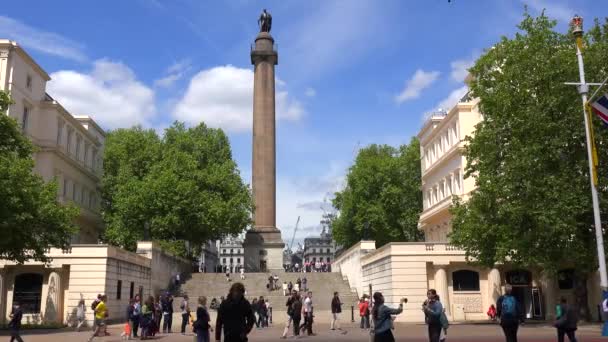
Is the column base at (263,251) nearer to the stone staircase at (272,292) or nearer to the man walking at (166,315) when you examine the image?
the stone staircase at (272,292)

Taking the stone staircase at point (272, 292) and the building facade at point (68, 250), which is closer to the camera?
the building facade at point (68, 250)

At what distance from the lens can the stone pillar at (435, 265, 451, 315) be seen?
37500 mm

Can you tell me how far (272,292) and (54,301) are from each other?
18136mm

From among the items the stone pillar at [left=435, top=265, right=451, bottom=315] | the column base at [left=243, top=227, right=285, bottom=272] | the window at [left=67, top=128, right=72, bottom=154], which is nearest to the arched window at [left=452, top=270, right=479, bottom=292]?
the stone pillar at [left=435, top=265, right=451, bottom=315]

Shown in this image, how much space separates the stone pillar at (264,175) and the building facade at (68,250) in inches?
305

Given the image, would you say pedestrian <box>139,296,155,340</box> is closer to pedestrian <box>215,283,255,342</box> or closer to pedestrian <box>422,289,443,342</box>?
pedestrian <box>422,289,443,342</box>

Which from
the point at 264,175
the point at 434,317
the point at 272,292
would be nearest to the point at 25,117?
→ the point at 264,175

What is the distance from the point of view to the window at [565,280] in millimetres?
37719

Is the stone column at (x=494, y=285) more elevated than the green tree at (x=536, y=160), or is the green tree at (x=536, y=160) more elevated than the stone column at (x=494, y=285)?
the green tree at (x=536, y=160)

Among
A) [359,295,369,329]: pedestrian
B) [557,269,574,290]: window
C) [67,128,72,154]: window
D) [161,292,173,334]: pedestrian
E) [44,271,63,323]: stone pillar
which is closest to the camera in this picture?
[161,292,173,334]: pedestrian

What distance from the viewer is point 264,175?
6444cm

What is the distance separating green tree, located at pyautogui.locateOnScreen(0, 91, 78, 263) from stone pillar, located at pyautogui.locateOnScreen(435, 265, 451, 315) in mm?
21403

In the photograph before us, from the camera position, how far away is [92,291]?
35625 mm

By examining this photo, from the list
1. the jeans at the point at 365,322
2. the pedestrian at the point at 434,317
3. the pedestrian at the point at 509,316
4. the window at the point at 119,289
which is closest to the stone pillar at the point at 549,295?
the jeans at the point at 365,322
